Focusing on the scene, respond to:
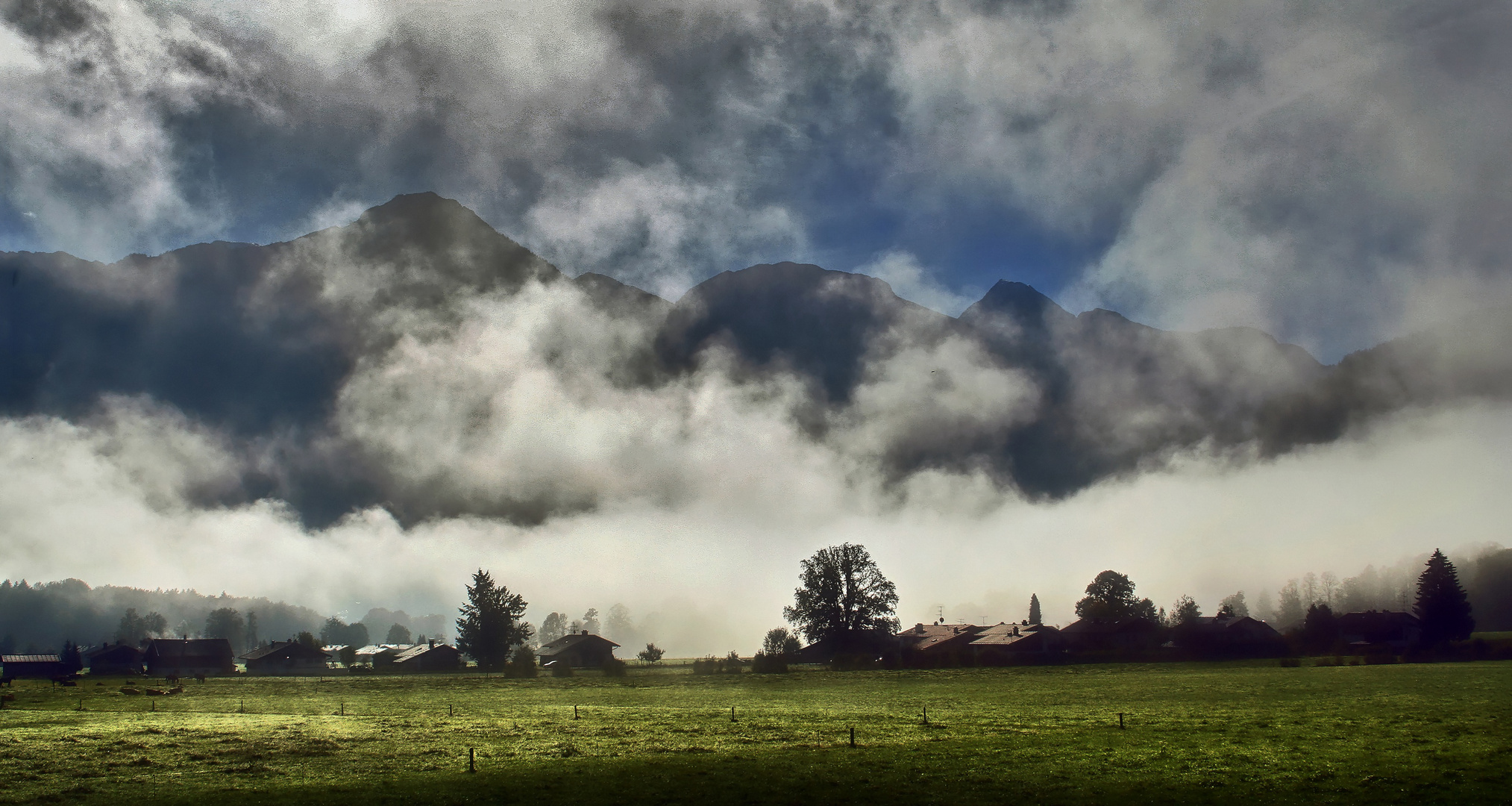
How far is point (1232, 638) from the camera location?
360 ft

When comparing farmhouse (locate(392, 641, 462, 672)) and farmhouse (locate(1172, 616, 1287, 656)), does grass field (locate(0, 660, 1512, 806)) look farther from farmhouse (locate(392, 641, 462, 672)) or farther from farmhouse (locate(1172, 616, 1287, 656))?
farmhouse (locate(392, 641, 462, 672))

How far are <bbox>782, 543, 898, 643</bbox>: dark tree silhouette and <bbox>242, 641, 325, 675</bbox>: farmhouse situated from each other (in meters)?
87.3

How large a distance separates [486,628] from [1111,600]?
12141 cm

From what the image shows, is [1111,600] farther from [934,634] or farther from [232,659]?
[232,659]

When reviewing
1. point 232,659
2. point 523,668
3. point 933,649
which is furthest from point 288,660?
point 933,649

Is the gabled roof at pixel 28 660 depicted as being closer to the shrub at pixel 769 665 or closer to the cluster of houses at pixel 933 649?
the cluster of houses at pixel 933 649

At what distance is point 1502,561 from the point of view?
182 meters

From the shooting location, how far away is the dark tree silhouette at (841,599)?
119 meters

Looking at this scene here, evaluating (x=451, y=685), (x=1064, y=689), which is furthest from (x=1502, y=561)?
(x=451, y=685)

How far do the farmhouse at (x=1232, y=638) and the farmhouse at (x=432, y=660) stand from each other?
377 ft

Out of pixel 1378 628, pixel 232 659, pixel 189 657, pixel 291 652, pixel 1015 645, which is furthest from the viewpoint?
pixel 232 659

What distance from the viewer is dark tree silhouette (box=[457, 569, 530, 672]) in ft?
416

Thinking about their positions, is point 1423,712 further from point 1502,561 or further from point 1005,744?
point 1502,561

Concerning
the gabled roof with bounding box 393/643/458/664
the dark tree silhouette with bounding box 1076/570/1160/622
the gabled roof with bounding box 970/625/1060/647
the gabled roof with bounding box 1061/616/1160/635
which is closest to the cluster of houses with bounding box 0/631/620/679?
the gabled roof with bounding box 393/643/458/664
